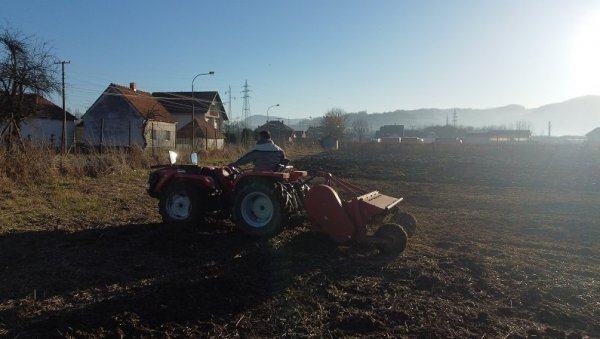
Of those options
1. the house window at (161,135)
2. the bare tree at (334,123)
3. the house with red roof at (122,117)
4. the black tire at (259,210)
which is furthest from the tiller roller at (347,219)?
the bare tree at (334,123)

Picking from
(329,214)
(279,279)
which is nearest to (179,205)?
(329,214)

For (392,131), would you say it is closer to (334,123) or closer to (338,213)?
(334,123)

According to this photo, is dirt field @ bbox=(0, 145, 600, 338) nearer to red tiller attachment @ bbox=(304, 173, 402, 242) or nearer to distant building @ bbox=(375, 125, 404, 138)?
red tiller attachment @ bbox=(304, 173, 402, 242)

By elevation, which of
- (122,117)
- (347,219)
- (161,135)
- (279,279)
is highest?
(122,117)

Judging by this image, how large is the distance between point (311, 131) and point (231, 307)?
93.7m

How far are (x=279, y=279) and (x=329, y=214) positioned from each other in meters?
1.55

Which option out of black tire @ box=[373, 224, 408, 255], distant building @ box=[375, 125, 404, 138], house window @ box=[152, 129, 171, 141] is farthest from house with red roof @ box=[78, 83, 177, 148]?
distant building @ box=[375, 125, 404, 138]

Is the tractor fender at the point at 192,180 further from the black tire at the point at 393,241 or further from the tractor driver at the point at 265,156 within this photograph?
the black tire at the point at 393,241

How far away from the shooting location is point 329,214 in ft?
22.5

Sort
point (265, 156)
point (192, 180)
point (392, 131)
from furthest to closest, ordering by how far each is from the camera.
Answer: point (392, 131)
point (192, 180)
point (265, 156)

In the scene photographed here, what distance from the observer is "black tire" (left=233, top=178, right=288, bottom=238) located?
7.30 metres

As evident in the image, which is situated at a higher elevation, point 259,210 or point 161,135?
point 161,135

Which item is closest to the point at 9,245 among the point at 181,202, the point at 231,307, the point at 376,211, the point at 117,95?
the point at 181,202

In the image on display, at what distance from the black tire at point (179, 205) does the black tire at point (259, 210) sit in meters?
0.85
